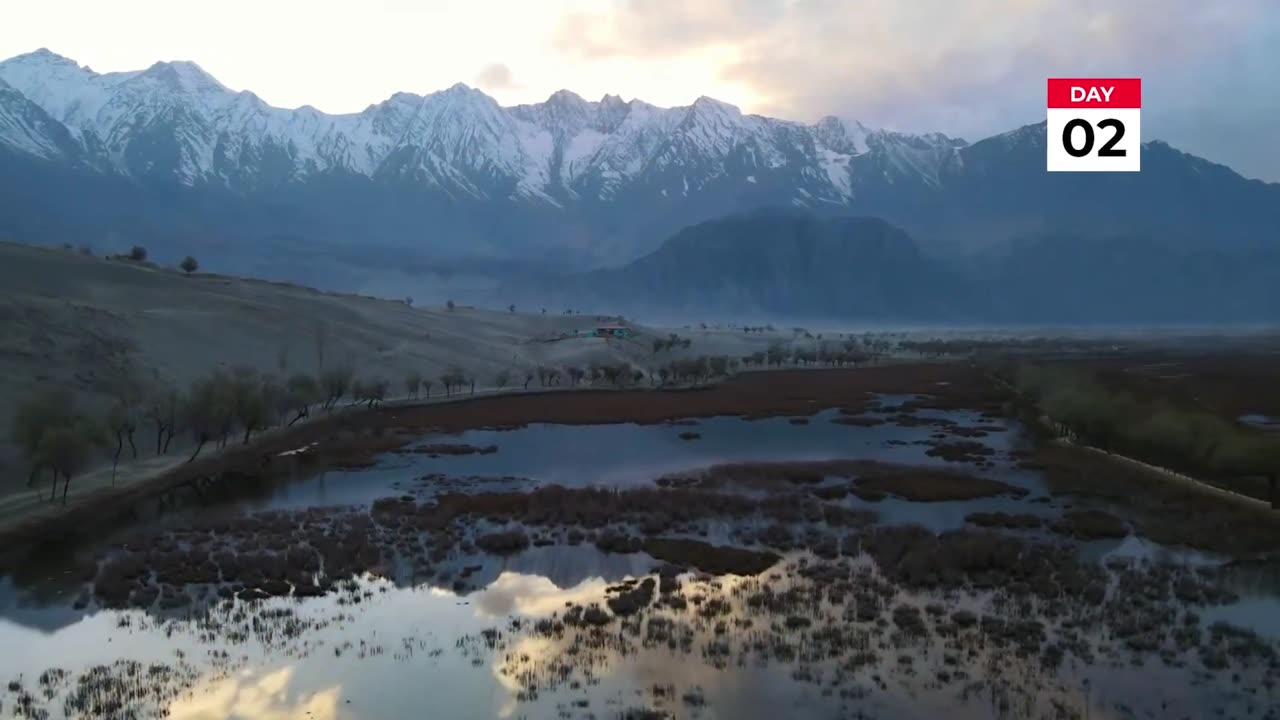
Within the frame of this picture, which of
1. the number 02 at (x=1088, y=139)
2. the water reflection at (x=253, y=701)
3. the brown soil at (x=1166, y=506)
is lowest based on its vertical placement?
the water reflection at (x=253, y=701)

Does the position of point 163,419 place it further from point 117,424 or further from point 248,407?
point 117,424

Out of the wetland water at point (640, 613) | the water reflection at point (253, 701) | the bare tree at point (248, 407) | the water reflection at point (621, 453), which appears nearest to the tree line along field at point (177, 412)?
the bare tree at point (248, 407)

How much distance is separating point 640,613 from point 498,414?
210 feet

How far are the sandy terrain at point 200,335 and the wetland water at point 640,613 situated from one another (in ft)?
79.2

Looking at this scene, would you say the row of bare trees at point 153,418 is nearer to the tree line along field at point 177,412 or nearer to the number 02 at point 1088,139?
the tree line along field at point 177,412

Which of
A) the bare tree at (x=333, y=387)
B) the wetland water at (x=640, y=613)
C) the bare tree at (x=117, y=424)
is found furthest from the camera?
the bare tree at (x=333, y=387)

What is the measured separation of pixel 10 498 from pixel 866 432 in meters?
62.7

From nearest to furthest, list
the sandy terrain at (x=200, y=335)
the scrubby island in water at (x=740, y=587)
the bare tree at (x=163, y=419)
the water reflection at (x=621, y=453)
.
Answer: the scrubby island in water at (x=740, y=587) → the water reflection at (x=621, y=453) → the bare tree at (x=163, y=419) → the sandy terrain at (x=200, y=335)

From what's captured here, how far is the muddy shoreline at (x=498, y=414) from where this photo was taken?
4372 cm

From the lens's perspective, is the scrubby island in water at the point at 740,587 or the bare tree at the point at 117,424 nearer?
the scrubby island in water at the point at 740,587

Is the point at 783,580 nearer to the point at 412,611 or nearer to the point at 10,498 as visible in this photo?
the point at 412,611

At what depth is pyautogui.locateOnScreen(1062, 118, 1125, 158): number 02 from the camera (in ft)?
178

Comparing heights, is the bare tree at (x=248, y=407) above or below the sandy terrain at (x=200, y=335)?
below

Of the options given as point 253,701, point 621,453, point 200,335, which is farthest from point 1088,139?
point 200,335
